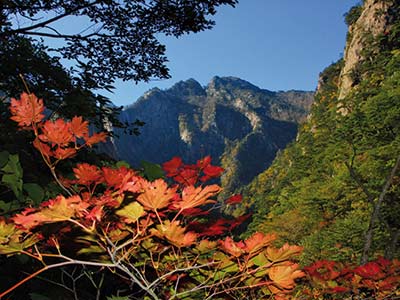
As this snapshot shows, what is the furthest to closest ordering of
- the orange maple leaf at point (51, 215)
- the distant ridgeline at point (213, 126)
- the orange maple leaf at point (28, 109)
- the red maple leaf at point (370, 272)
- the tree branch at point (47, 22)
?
the distant ridgeline at point (213, 126) → the tree branch at point (47, 22) → the red maple leaf at point (370, 272) → the orange maple leaf at point (28, 109) → the orange maple leaf at point (51, 215)

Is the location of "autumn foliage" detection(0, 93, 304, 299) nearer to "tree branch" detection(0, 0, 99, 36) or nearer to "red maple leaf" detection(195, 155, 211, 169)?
"red maple leaf" detection(195, 155, 211, 169)

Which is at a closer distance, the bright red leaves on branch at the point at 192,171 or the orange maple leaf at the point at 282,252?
the orange maple leaf at the point at 282,252

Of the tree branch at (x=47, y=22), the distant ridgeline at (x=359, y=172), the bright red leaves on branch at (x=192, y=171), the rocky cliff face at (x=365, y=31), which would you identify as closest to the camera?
the bright red leaves on branch at (x=192, y=171)

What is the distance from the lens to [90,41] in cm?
443

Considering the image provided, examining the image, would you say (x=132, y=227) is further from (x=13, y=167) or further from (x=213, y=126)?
(x=213, y=126)

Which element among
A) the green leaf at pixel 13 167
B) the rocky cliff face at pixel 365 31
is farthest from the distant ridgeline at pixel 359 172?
the green leaf at pixel 13 167

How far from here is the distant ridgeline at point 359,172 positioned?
33.9ft

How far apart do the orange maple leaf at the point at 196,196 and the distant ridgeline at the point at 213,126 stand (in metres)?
135

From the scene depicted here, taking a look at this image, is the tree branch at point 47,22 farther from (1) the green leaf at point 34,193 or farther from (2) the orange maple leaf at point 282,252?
(2) the orange maple leaf at point 282,252

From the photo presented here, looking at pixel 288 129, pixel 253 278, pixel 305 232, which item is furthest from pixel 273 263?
pixel 288 129

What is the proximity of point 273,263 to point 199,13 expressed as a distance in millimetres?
4000

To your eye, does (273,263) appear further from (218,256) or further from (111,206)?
(111,206)

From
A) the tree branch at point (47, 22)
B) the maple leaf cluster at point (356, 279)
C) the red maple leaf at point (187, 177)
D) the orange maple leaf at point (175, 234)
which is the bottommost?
the maple leaf cluster at point (356, 279)

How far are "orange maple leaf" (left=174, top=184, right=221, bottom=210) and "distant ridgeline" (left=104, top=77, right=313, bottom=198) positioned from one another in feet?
444
